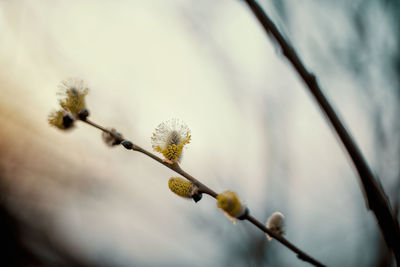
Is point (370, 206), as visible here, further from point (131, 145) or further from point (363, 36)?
point (363, 36)

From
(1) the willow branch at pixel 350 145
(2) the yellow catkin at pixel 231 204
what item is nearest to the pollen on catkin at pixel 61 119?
(2) the yellow catkin at pixel 231 204

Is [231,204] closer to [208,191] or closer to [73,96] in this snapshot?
[208,191]

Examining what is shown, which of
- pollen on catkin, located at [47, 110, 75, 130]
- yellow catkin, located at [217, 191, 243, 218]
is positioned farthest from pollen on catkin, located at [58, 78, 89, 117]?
yellow catkin, located at [217, 191, 243, 218]

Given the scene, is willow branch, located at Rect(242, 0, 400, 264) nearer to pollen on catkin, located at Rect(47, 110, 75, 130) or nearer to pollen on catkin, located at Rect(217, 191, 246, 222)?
pollen on catkin, located at Rect(217, 191, 246, 222)

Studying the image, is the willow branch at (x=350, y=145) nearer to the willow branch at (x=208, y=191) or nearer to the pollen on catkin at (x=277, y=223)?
the willow branch at (x=208, y=191)

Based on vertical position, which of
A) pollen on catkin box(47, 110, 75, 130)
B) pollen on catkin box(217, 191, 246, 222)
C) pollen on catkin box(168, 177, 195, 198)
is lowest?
pollen on catkin box(217, 191, 246, 222)

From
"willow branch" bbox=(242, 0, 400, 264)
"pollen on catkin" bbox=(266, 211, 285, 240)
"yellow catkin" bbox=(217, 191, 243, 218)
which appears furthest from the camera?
"pollen on catkin" bbox=(266, 211, 285, 240)

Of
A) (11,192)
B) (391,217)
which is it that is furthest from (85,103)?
(11,192)
